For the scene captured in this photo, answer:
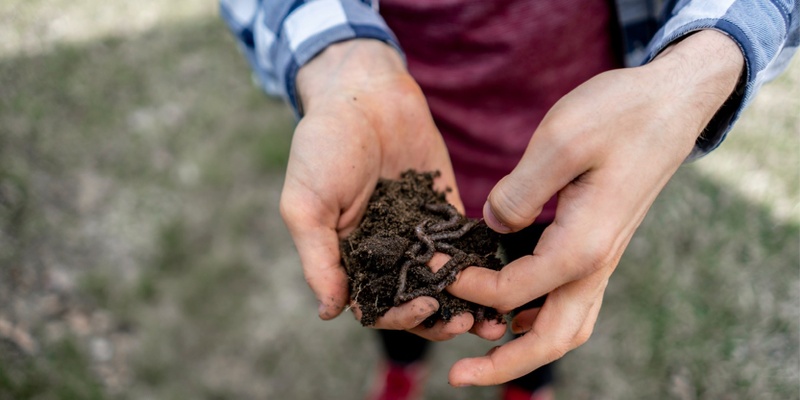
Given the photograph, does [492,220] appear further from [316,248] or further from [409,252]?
[316,248]

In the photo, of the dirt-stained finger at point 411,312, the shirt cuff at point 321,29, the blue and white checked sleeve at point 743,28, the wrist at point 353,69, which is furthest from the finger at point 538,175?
the shirt cuff at point 321,29

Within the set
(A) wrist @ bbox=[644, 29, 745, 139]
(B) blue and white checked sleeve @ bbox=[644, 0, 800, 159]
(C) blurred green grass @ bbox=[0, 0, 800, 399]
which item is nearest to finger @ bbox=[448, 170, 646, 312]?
(A) wrist @ bbox=[644, 29, 745, 139]

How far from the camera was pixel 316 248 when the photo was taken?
7.52ft

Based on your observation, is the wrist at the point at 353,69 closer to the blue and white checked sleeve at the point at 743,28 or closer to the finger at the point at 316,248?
the finger at the point at 316,248

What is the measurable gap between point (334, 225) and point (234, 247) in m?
2.62

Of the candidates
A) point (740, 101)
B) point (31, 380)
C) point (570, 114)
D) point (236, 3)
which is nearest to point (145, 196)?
point (31, 380)

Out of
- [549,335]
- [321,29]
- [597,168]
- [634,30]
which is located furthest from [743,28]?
[321,29]

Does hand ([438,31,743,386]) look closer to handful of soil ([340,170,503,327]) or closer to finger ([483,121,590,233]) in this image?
finger ([483,121,590,233])

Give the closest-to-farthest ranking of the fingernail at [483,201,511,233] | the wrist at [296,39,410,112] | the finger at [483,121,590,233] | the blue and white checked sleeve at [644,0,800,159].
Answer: the finger at [483,121,590,233] < the blue and white checked sleeve at [644,0,800,159] < the fingernail at [483,201,511,233] < the wrist at [296,39,410,112]

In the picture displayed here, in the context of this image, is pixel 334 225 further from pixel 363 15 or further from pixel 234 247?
pixel 234 247

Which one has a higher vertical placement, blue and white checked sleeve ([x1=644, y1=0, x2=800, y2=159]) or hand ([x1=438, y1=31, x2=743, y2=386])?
blue and white checked sleeve ([x1=644, y1=0, x2=800, y2=159])

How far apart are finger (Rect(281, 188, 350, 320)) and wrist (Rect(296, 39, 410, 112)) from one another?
55 centimetres

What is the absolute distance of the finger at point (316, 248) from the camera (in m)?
2.26

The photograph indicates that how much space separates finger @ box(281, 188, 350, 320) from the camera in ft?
7.43
